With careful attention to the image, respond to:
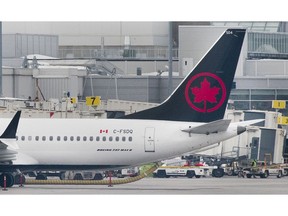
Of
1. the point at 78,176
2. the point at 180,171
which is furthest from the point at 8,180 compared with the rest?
the point at 180,171

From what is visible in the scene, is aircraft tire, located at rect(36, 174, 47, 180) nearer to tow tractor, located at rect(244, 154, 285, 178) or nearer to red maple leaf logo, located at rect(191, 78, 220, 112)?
red maple leaf logo, located at rect(191, 78, 220, 112)

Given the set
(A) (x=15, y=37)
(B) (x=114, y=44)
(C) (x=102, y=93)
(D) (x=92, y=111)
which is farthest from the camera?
(B) (x=114, y=44)

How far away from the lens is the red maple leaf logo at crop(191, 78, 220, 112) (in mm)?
69938

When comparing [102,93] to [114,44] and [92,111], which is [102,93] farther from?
[114,44]

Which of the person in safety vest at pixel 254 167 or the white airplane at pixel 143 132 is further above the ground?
the white airplane at pixel 143 132

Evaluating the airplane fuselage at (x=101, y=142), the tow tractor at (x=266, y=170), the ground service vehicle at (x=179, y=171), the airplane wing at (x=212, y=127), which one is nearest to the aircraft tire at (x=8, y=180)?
the airplane fuselage at (x=101, y=142)

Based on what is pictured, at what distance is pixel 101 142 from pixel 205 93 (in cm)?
581

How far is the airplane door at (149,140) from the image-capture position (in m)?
69.6

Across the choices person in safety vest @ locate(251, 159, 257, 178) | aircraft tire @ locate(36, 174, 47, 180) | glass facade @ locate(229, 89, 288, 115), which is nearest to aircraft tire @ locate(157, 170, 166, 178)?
person in safety vest @ locate(251, 159, 257, 178)

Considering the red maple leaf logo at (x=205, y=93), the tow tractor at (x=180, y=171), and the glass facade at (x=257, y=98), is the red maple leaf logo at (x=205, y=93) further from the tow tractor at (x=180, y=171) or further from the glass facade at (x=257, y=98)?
the glass facade at (x=257, y=98)

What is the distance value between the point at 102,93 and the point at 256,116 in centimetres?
2282

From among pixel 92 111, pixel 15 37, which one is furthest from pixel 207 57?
pixel 15 37

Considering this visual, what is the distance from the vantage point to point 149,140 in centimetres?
6969

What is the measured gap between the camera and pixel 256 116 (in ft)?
321
